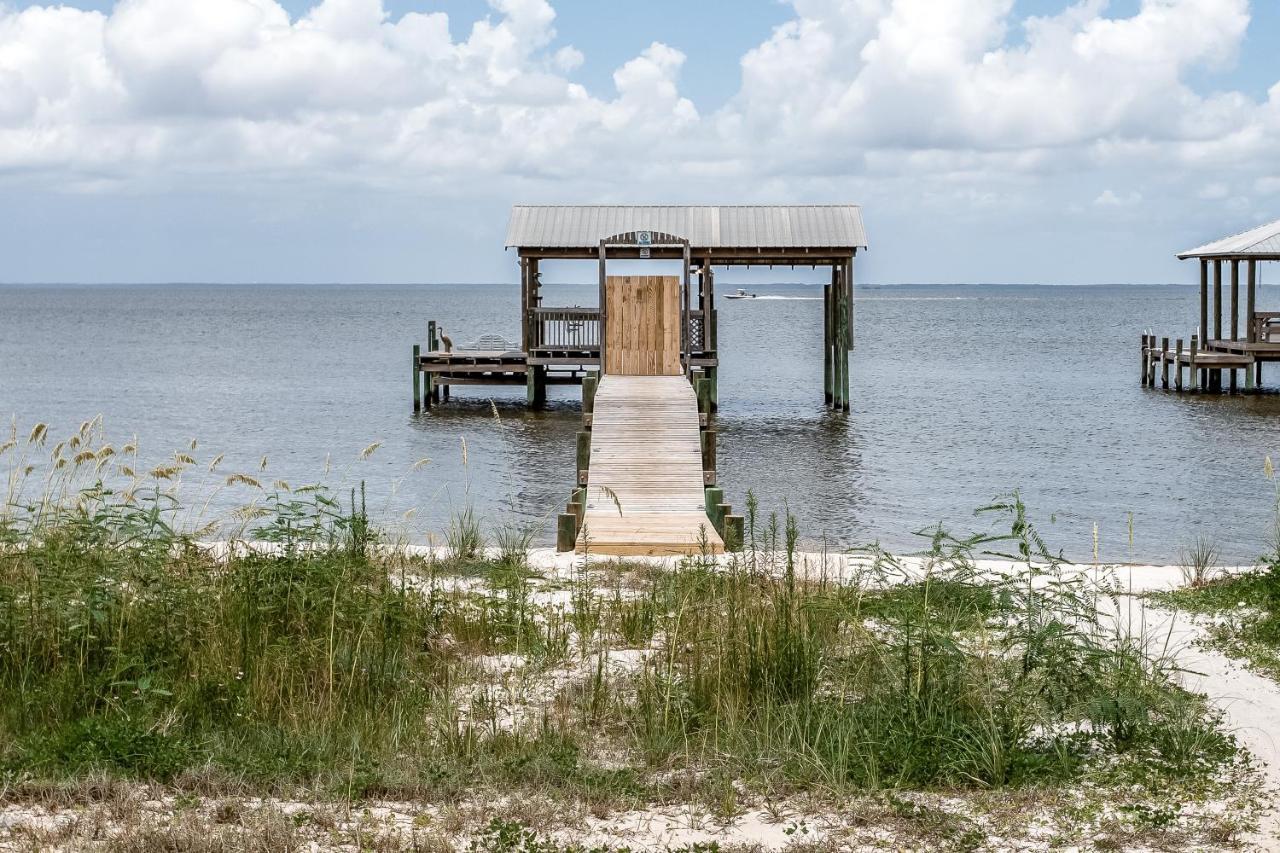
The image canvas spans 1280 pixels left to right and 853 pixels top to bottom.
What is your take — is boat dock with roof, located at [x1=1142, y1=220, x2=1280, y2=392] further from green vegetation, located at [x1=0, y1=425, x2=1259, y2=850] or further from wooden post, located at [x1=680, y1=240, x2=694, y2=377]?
green vegetation, located at [x1=0, y1=425, x2=1259, y2=850]

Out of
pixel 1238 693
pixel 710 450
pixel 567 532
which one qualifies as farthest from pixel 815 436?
pixel 1238 693

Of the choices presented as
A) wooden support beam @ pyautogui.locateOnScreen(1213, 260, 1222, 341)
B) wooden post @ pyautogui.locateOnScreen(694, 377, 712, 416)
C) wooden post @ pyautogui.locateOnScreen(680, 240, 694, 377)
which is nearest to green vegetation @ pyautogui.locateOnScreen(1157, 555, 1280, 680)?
wooden post @ pyautogui.locateOnScreen(694, 377, 712, 416)

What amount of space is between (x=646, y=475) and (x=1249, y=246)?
2493cm

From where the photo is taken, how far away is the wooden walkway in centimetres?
1212

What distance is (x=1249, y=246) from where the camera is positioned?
34.3 metres

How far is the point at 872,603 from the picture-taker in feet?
28.7

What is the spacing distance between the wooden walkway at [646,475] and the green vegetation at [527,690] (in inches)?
88.8

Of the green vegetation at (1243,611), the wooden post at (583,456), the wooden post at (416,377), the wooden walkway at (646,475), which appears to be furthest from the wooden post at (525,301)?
the green vegetation at (1243,611)

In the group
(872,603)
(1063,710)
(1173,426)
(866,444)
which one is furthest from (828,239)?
(1063,710)

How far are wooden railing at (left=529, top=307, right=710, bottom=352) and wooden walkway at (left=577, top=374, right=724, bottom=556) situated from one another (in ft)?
33.7

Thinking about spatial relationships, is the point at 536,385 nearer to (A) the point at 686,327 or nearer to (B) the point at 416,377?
(B) the point at 416,377

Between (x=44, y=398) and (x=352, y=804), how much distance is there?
3879 cm

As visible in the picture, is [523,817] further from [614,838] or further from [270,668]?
[270,668]

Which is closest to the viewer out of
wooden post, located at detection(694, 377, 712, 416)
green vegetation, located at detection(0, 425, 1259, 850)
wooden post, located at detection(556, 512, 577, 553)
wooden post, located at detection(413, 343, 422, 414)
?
green vegetation, located at detection(0, 425, 1259, 850)
